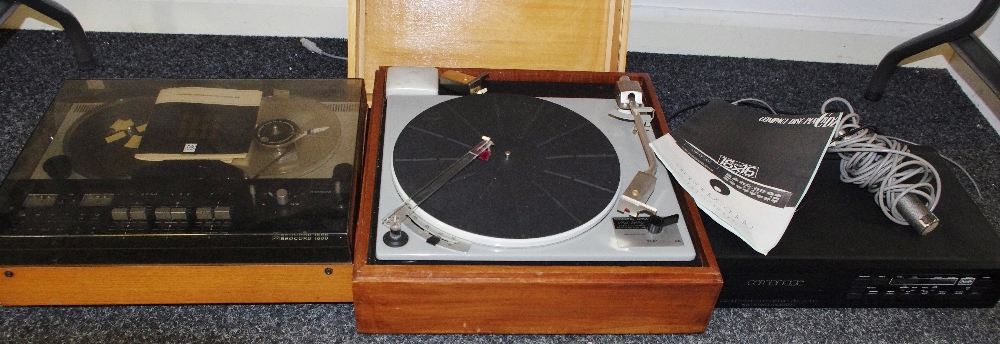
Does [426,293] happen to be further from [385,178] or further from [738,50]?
[738,50]

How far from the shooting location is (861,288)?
3.39 feet

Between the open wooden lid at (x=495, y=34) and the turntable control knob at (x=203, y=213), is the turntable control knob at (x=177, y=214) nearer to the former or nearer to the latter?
the turntable control knob at (x=203, y=213)

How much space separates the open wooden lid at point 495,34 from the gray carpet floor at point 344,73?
0.68 ft

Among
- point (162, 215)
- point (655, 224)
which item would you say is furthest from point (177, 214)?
point (655, 224)

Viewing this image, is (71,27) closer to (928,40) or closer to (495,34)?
(495,34)

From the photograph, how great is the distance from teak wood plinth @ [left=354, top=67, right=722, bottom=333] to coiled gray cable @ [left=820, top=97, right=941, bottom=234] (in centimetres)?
28

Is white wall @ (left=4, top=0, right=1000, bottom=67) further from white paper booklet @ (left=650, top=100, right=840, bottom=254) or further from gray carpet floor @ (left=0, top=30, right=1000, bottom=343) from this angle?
white paper booklet @ (left=650, top=100, right=840, bottom=254)

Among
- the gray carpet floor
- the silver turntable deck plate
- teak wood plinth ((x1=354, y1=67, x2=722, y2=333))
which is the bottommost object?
the gray carpet floor

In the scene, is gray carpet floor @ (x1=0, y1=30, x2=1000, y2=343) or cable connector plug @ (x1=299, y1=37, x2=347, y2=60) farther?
cable connector plug @ (x1=299, y1=37, x2=347, y2=60)

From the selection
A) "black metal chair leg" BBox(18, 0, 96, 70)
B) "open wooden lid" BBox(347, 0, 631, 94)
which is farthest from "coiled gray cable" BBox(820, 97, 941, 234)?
"black metal chair leg" BBox(18, 0, 96, 70)

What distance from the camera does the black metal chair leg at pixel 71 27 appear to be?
1453 mm

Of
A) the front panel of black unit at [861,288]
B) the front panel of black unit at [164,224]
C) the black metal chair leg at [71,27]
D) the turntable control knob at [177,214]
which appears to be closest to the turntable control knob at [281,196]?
the front panel of black unit at [164,224]

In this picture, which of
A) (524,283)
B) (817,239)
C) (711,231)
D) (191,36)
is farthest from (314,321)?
(191,36)

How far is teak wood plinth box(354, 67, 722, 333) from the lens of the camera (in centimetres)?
86
